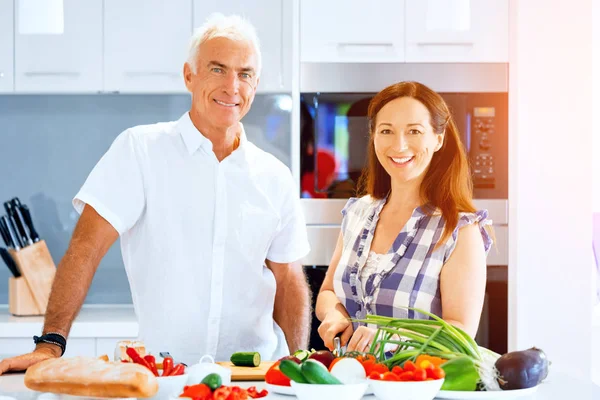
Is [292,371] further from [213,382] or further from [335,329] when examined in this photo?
[335,329]

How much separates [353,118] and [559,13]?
83 centimetres

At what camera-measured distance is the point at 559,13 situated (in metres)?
2.86

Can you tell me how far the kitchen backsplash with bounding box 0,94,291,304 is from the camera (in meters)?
3.52

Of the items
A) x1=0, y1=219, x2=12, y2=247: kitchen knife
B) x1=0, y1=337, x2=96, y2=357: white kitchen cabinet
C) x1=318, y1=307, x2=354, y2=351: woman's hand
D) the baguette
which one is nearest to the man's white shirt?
x1=318, y1=307, x2=354, y2=351: woman's hand

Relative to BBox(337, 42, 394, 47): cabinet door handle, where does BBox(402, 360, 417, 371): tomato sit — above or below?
below

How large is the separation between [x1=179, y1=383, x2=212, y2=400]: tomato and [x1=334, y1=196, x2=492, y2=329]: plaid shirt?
2.14ft

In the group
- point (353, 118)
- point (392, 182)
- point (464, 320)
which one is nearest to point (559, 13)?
point (353, 118)

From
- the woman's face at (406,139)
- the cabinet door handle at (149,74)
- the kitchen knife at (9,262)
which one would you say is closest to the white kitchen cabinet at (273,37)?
the cabinet door handle at (149,74)

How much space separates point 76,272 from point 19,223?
1.42 metres

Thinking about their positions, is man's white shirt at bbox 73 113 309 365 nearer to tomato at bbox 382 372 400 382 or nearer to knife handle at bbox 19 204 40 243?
tomato at bbox 382 372 400 382

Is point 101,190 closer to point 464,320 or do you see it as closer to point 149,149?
point 149,149

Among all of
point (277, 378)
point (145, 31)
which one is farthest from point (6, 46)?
point (277, 378)

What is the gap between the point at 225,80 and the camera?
2.08 meters

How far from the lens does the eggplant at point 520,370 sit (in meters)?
1.38
